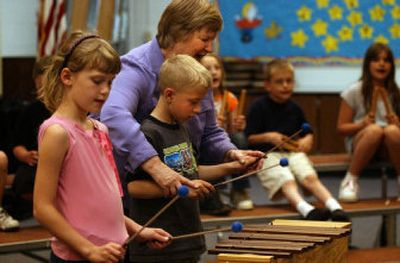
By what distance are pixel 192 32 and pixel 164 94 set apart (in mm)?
240

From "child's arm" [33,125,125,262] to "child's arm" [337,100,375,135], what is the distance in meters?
3.55

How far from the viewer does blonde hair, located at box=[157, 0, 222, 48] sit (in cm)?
310

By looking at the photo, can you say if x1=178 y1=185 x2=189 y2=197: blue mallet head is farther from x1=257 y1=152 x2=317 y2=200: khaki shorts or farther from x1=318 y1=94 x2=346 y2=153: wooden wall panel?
x1=318 y1=94 x2=346 y2=153: wooden wall panel

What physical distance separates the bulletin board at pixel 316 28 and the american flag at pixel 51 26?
1520 millimetres

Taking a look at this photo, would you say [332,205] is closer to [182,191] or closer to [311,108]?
[182,191]

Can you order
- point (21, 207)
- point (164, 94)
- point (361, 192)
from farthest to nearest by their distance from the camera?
1. point (361, 192)
2. point (21, 207)
3. point (164, 94)

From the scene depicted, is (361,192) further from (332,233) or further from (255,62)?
(332,233)

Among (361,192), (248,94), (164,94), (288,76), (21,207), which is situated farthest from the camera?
(248,94)

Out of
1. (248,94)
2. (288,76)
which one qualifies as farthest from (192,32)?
(248,94)

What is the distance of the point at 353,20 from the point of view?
8812 millimetres

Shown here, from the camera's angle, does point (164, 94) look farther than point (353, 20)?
No

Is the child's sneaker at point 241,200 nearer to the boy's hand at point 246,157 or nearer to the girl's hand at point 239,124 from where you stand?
the girl's hand at point 239,124

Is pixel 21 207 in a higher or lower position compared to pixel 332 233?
lower

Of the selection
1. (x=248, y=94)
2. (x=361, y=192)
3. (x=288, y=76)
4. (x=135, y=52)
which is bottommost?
(x=361, y=192)
